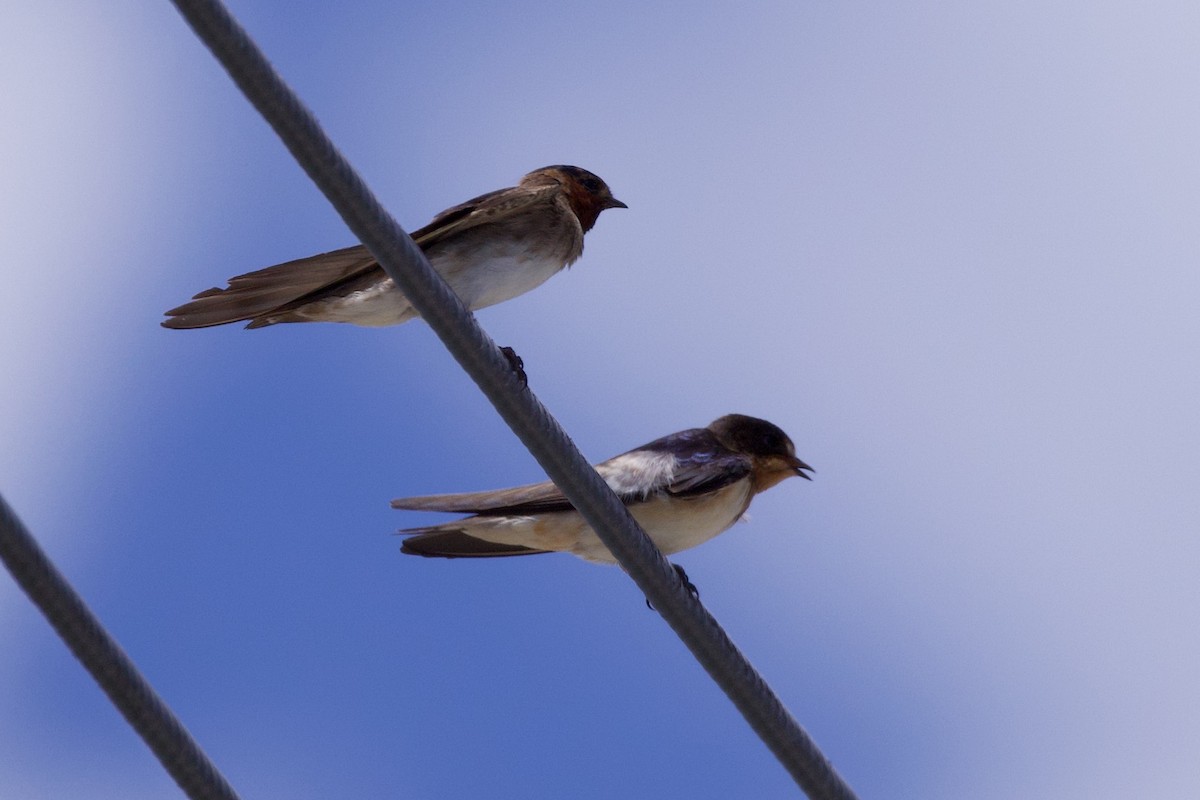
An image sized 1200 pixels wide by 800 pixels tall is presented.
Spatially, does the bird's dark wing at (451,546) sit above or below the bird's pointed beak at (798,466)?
above

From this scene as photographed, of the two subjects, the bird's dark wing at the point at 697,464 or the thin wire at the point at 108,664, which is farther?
the bird's dark wing at the point at 697,464

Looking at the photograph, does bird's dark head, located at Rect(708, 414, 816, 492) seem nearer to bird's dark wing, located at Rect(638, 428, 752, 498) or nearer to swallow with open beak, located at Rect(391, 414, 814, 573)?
bird's dark wing, located at Rect(638, 428, 752, 498)

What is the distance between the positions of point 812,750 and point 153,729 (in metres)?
1.58

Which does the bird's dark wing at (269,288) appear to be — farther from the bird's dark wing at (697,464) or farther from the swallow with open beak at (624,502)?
the bird's dark wing at (697,464)

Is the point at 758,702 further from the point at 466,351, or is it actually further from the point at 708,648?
the point at 466,351

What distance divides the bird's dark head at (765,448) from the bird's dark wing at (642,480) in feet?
0.63

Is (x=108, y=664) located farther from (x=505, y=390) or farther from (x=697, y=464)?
(x=697, y=464)

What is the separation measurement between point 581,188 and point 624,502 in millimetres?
1448

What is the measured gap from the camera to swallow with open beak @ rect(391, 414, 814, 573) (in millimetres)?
5535

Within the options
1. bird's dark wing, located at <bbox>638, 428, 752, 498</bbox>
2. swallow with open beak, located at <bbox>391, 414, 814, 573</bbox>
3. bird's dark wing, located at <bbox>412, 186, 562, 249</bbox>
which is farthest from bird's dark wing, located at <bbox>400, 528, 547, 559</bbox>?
bird's dark wing, located at <bbox>412, 186, 562, 249</bbox>

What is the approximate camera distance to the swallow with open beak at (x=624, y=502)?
5.54 meters

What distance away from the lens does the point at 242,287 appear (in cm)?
480

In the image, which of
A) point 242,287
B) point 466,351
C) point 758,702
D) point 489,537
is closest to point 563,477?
point 466,351

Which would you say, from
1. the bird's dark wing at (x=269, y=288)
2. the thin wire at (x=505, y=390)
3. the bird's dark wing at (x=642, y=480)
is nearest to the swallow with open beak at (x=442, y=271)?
the bird's dark wing at (x=269, y=288)
